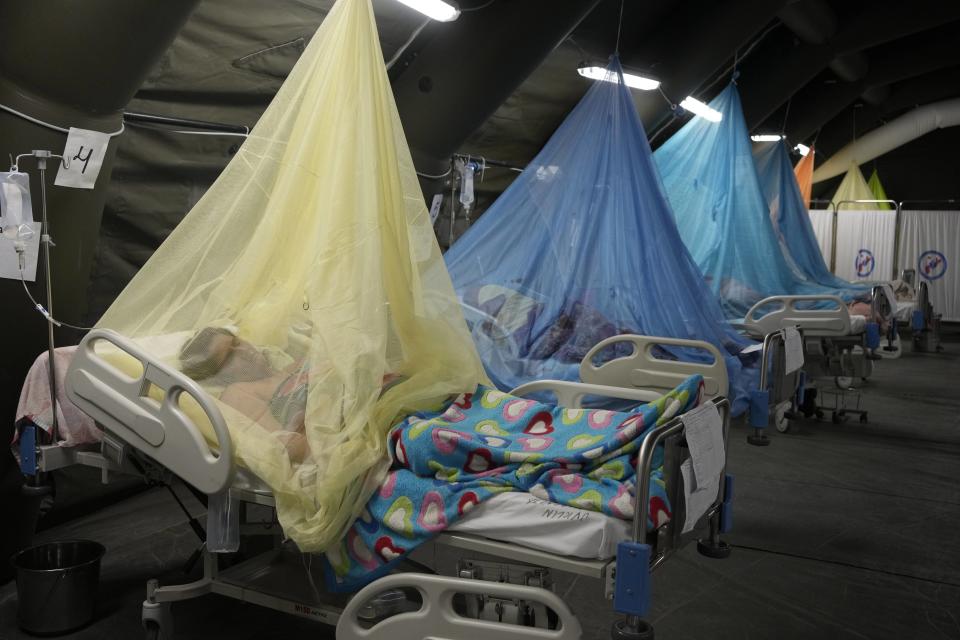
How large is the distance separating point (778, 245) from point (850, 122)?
6.37m

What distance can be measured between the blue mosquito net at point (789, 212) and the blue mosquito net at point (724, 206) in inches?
37.0

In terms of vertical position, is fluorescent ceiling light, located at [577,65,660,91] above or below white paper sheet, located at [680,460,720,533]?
above

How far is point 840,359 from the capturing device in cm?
595

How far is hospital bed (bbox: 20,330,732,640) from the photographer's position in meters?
1.90

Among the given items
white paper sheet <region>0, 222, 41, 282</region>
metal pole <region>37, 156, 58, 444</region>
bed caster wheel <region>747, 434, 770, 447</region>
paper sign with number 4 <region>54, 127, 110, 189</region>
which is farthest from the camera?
bed caster wheel <region>747, 434, 770, 447</region>

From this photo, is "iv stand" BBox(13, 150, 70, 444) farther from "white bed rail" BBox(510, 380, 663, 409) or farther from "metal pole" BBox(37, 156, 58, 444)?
"white bed rail" BBox(510, 380, 663, 409)

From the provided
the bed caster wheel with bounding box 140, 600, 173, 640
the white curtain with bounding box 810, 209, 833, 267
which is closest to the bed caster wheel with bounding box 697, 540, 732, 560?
the bed caster wheel with bounding box 140, 600, 173, 640

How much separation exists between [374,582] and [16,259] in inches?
67.4

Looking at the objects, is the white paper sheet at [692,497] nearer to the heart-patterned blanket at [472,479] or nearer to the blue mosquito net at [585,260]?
the heart-patterned blanket at [472,479]

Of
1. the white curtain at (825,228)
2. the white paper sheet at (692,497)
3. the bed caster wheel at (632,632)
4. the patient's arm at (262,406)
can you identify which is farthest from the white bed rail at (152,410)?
the white curtain at (825,228)

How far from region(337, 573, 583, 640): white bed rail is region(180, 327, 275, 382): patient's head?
27.8 inches

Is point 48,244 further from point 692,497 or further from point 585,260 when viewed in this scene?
point 585,260

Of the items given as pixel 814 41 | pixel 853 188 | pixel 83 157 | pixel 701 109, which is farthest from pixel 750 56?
pixel 83 157

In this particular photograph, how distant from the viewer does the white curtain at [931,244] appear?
11938 millimetres
